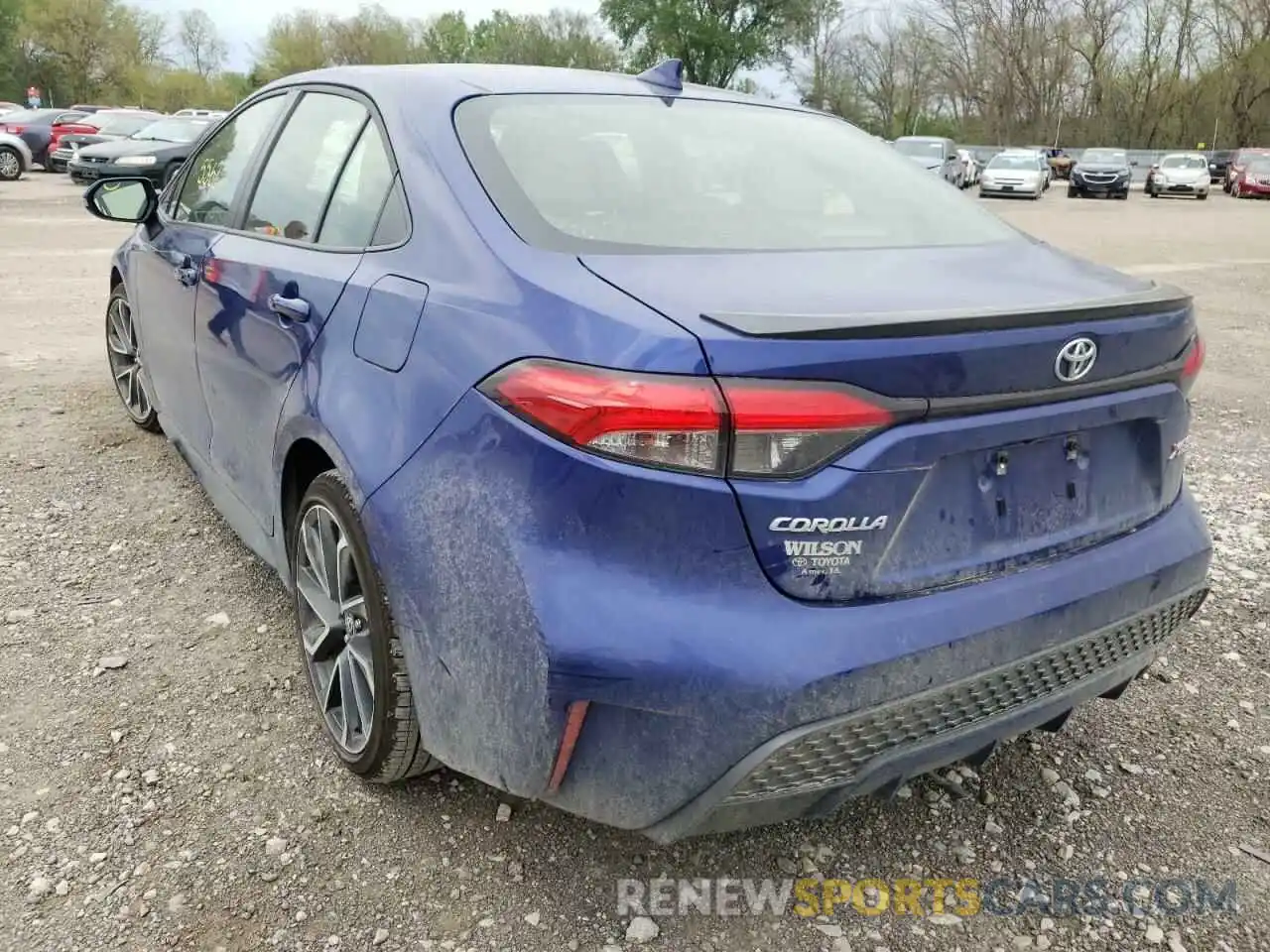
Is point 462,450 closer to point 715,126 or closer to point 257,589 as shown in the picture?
point 715,126

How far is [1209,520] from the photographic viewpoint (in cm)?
429

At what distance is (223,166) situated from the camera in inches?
138

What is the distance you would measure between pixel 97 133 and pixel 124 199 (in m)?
22.9

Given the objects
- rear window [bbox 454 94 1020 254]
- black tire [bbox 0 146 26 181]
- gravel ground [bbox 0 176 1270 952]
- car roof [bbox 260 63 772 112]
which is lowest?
gravel ground [bbox 0 176 1270 952]

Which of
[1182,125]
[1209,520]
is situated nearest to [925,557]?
[1209,520]

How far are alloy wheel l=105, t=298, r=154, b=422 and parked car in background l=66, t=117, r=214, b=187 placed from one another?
45.0ft

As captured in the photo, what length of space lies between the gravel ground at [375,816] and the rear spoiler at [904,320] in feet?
→ 4.02

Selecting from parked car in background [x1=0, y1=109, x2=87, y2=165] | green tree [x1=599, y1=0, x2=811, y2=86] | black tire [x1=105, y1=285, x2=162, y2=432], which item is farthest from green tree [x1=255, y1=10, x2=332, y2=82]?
black tire [x1=105, y1=285, x2=162, y2=432]

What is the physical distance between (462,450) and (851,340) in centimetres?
71

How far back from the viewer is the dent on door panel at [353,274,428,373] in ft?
6.84

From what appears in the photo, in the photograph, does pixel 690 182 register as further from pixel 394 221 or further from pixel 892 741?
pixel 892 741

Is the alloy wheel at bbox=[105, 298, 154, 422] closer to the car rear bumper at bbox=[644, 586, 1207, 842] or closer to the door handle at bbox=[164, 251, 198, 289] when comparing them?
the door handle at bbox=[164, 251, 198, 289]

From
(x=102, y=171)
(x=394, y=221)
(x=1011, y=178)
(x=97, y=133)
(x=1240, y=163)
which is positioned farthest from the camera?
(x=1240, y=163)

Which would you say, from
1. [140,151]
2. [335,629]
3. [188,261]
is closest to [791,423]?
[335,629]
